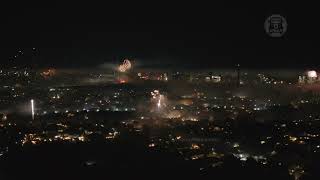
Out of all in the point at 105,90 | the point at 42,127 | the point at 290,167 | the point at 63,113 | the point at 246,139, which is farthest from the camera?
the point at 105,90

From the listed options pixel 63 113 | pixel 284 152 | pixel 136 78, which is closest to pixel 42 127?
pixel 63 113

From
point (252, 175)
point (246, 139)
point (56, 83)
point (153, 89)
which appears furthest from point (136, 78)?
point (252, 175)

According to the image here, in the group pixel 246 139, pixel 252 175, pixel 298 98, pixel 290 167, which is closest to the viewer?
pixel 252 175

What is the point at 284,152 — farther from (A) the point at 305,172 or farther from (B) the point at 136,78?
(B) the point at 136,78

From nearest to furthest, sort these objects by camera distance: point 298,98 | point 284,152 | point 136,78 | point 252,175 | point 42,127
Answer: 1. point 252,175
2. point 284,152
3. point 42,127
4. point 298,98
5. point 136,78

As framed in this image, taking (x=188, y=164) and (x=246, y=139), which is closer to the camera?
(x=188, y=164)

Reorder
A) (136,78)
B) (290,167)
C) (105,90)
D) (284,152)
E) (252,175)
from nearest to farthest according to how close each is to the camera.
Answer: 1. (252,175)
2. (290,167)
3. (284,152)
4. (105,90)
5. (136,78)

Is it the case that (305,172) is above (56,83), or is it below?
below

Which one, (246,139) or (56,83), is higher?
(56,83)

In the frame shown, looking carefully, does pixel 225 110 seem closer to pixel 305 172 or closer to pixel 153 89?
pixel 153 89
